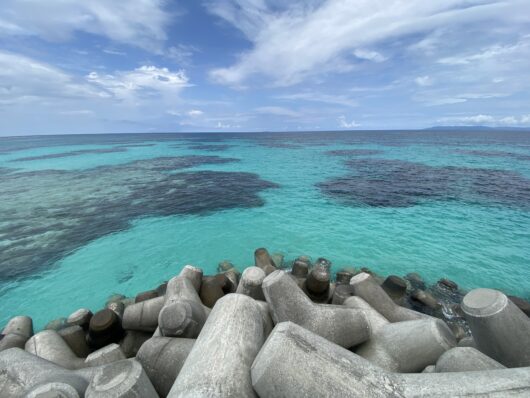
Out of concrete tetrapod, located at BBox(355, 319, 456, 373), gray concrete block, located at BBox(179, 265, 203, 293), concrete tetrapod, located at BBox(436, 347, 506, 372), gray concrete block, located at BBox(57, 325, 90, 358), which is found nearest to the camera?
concrete tetrapod, located at BBox(436, 347, 506, 372)

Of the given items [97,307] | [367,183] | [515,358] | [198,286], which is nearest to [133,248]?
[97,307]

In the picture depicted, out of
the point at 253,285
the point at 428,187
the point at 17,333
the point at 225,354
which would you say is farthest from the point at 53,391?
the point at 428,187

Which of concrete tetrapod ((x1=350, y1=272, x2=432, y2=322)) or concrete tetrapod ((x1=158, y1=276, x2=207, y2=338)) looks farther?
concrete tetrapod ((x1=350, y1=272, x2=432, y2=322))

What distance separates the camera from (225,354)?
10.9 ft

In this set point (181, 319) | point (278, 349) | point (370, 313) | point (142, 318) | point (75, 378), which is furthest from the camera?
point (142, 318)

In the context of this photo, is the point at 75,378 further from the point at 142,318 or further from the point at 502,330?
the point at 502,330

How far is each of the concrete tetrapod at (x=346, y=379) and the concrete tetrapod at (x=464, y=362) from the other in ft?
1.85

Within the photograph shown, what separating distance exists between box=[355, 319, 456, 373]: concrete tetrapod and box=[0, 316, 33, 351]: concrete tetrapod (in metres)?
7.41

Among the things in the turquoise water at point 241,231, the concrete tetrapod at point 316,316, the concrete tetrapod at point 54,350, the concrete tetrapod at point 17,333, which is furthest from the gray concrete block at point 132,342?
the turquoise water at point 241,231

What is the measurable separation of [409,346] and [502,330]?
129 centimetres

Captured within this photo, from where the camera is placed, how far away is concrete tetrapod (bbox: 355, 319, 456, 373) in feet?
13.8

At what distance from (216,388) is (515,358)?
164 inches

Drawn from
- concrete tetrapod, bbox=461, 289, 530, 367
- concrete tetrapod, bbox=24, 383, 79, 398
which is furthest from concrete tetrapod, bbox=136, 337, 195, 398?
concrete tetrapod, bbox=461, 289, 530, 367

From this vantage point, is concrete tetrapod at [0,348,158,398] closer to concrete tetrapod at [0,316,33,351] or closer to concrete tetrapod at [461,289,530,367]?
concrete tetrapod at [0,316,33,351]
